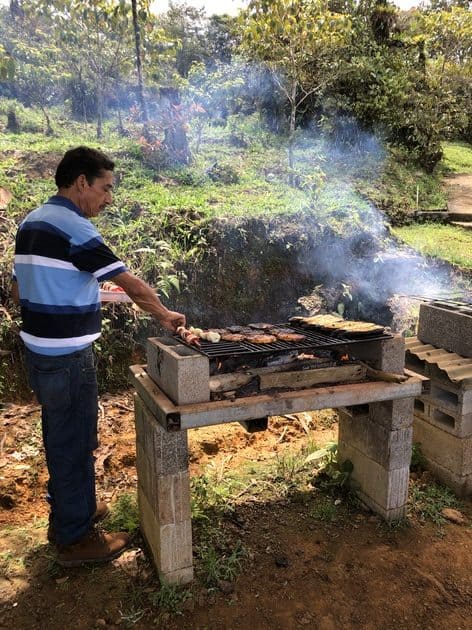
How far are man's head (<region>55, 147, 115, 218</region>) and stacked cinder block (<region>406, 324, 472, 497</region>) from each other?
3.25 m

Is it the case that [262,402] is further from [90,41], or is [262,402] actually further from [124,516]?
[90,41]

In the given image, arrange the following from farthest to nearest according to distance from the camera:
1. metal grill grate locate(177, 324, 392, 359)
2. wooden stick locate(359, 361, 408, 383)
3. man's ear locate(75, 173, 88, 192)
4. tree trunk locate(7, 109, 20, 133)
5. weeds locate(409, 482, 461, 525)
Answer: tree trunk locate(7, 109, 20, 133) < weeds locate(409, 482, 461, 525) < wooden stick locate(359, 361, 408, 383) < metal grill grate locate(177, 324, 392, 359) < man's ear locate(75, 173, 88, 192)

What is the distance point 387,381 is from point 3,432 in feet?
14.1

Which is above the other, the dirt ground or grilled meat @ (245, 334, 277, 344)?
grilled meat @ (245, 334, 277, 344)

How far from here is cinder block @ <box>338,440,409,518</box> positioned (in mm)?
3938

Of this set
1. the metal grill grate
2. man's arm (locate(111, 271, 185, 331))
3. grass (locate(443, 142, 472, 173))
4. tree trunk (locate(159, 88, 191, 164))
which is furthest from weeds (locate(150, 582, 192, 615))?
grass (locate(443, 142, 472, 173))

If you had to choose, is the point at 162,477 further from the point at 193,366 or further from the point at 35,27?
the point at 35,27

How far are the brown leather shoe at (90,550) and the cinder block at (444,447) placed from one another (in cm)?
302

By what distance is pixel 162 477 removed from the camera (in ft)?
10.5

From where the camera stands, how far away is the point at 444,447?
4.47m

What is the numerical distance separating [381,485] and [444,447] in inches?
35.4

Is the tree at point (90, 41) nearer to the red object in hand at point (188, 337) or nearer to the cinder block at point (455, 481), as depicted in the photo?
the red object in hand at point (188, 337)

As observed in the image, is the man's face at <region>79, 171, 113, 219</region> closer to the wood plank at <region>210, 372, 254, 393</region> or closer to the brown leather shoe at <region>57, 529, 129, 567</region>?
the wood plank at <region>210, 372, 254, 393</region>

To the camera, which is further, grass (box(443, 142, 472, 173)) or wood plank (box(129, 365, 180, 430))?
grass (box(443, 142, 472, 173))
